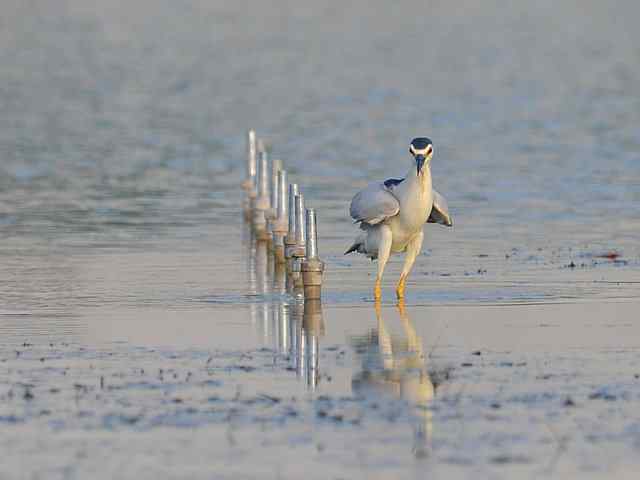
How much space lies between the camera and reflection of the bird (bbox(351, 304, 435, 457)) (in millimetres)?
11781

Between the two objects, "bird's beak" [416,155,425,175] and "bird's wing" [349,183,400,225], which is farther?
"bird's wing" [349,183,400,225]

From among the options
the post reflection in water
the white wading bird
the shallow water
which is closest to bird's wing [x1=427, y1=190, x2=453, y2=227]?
the white wading bird

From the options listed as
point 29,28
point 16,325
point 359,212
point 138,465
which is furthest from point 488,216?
point 29,28

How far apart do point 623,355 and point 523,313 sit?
2.71m

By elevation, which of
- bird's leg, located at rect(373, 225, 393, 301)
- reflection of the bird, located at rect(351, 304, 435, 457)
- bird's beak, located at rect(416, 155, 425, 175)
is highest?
bird's beak, located at rect(416, 155, 425, 175)

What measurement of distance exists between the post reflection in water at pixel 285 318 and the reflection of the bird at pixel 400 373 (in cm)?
37

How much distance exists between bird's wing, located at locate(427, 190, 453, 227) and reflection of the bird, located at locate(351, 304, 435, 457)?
2.21 m

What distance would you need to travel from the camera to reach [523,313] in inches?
666

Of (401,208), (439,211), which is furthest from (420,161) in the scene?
(439,211)

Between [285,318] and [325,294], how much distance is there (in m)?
1.82

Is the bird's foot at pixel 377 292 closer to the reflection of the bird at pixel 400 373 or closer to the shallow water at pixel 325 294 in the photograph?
the shallow water at pixel 325 294

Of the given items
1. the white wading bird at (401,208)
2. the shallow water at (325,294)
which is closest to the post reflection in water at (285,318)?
the shallow water at (325,294)

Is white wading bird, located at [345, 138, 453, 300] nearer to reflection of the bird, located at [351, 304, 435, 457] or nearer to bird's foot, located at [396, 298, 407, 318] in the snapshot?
bird's foot, located at [396, 298, 407, 318]

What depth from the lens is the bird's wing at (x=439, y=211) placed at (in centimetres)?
1847
